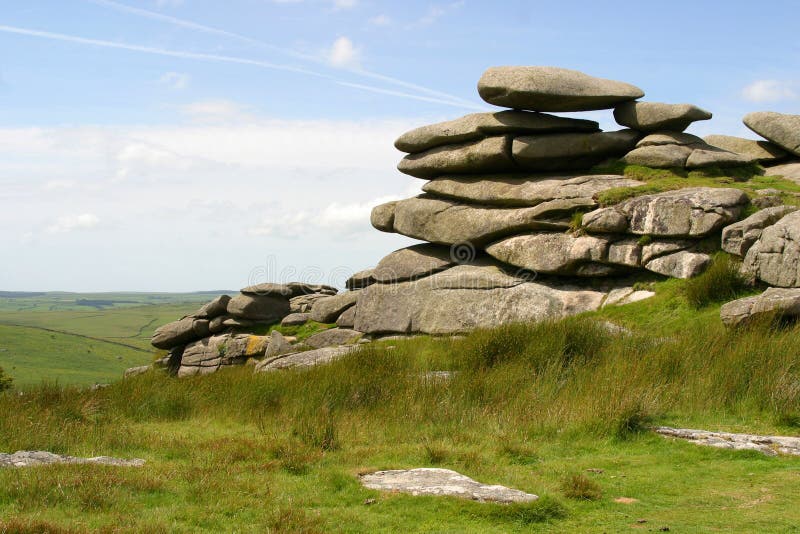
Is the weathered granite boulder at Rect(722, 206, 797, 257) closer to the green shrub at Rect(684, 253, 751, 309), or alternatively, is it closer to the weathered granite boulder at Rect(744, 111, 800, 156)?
the green shrub at Rect(684, 253, 751, 309)

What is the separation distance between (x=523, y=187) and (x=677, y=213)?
160 inches

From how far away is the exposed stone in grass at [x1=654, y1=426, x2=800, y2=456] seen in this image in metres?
7.87

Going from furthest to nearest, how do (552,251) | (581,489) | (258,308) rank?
(258,308), (552,251), (581,489)

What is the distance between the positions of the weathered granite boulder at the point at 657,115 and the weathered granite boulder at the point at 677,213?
9.65 ft

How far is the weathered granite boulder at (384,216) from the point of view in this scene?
21.8 m

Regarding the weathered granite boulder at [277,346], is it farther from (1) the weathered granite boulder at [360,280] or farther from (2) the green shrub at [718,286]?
(2) the green shrub at [718,286]

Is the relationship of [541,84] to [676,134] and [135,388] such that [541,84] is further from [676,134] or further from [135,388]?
[135,388]

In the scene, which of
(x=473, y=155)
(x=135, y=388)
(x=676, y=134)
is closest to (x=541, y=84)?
(x=473, y=155)

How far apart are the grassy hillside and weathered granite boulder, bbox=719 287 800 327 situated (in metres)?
0.38

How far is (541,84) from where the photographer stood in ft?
59.5

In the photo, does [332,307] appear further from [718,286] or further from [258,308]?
[718,286]

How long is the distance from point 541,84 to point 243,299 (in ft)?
34.5

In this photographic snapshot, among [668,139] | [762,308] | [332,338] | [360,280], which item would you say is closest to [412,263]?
[360,280]

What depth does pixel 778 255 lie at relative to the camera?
560 inches
